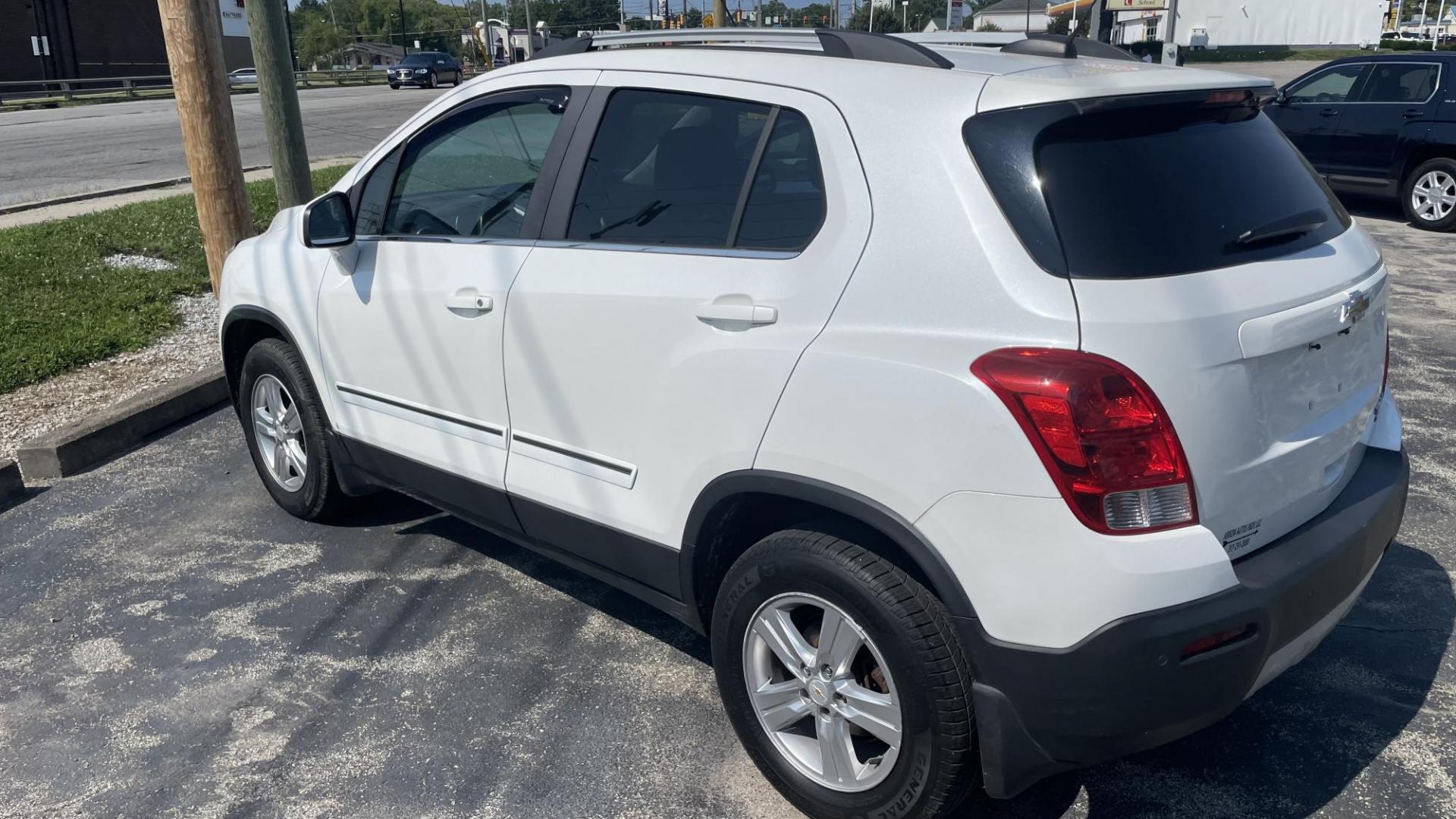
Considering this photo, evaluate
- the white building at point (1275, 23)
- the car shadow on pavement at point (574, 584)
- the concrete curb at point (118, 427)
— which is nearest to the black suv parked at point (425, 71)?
the white building at point (1275, 23)

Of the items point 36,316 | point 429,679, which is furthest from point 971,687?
point 36,316

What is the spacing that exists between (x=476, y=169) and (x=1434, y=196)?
11146 mm

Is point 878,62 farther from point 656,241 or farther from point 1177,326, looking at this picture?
point 1177,326

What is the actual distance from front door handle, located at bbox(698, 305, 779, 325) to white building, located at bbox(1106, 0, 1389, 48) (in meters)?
Answer: 67.5

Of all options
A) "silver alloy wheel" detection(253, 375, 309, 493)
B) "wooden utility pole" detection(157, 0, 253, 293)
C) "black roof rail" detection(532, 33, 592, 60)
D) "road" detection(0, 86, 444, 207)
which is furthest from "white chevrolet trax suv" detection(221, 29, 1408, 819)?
"road" detection(0, 86, 444, 207)

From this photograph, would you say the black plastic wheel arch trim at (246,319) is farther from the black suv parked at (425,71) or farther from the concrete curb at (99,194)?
the black suv parked at (425,71)

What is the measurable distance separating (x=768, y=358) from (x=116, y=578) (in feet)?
9.98

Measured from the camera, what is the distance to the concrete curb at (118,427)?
5.34 metres

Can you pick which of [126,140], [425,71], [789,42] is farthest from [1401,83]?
[425,71]

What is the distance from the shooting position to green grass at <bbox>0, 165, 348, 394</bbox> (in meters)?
6.73

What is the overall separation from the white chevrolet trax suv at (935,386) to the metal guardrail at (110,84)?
3815 cm

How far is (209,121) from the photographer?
729cm

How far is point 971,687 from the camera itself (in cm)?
248

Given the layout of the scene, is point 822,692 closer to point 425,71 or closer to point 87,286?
point 87,286
